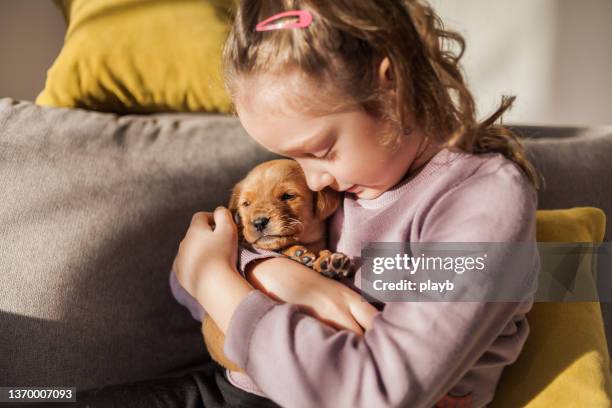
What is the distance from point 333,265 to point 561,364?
42 cm

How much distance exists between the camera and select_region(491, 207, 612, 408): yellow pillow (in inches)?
35.4

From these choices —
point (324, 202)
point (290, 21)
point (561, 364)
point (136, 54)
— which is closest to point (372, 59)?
point (290, 21)

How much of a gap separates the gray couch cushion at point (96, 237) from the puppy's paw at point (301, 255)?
32 centimetres

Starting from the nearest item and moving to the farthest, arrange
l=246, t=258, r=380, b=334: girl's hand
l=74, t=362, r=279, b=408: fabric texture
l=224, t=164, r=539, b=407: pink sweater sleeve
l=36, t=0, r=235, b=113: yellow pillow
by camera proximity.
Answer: l=224, t=164, r=539, b=407: pink sweater sleeve → l=246, t=258, r=380, b=334: girl's hand → l=74, t=362, r=279, b=408: fabric texture → l=36, t=0, r=235, b=113: yellow pillow

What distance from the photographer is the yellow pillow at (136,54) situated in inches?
51.6

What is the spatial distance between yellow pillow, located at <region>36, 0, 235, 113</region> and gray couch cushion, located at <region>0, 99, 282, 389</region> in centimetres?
12

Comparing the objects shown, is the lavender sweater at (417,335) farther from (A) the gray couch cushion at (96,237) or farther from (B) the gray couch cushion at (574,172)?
(B) the gray couch cushion at (574,172)

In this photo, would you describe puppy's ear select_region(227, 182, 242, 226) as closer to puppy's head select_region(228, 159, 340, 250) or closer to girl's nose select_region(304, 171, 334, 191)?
puppy's head select_region(228, 159, 340, 250)

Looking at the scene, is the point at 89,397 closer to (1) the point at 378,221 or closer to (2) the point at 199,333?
(2) the point at 199,333

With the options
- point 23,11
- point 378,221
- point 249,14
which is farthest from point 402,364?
point 23,11

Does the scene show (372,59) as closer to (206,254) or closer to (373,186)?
(373,186)

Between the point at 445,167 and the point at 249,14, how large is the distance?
0.39 meters

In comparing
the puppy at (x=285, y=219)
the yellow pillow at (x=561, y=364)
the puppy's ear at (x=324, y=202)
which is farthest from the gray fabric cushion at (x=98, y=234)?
the yellow pillow at (x=561, y=364)

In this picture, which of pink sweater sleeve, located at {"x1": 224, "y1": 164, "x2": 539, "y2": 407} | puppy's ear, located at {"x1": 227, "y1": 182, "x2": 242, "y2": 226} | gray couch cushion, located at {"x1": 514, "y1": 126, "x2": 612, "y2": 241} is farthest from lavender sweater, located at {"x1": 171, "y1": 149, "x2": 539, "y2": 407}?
gray couch cushion, located at {"x1": 514, "y1": 126, "x2": 612, "y2": 241}
